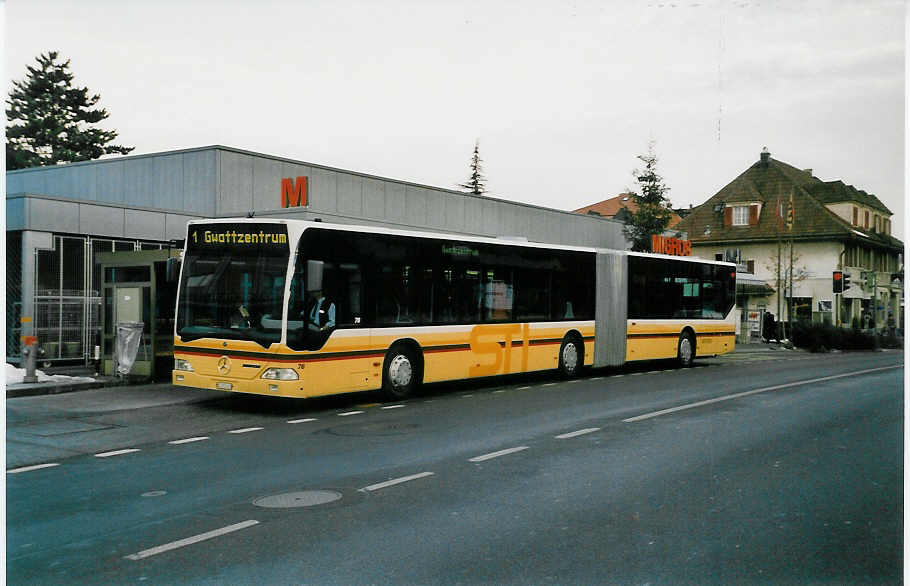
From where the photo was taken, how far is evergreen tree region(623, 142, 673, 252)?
3850cm

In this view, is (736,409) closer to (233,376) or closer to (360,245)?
(360,245)

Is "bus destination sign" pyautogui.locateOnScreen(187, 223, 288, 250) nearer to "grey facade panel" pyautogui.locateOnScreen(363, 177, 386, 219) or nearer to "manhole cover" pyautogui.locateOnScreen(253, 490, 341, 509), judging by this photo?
"manhole cover" pyautogui.locateOnScreen(253, 490, 341, 509)

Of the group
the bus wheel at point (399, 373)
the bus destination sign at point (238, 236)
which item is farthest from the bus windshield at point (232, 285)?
the bus wheel at point (399, 373)

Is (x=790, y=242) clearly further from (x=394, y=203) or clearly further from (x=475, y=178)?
(x=475, y=178)

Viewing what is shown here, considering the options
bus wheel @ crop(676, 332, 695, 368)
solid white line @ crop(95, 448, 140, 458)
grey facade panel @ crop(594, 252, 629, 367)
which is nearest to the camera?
solid white line @ crop(95, 448, 140, 458)

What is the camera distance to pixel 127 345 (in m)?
17.1

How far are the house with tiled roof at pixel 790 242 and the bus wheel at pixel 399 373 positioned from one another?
21.6 m

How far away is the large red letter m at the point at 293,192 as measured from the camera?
86.0 feet

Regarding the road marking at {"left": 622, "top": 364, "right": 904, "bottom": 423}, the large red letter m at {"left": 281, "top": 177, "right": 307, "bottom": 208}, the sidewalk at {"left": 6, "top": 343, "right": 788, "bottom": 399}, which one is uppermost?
the large red letter m at {"left": 281, "top": 177, "right": 307, "bottom": 208}

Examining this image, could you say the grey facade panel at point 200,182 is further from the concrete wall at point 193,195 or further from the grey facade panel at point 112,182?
the grey facade panel at point 112,182

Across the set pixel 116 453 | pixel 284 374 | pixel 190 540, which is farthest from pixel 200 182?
pixel 190 540

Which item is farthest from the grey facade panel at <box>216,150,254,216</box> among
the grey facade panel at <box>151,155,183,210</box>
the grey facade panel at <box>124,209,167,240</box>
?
the grey facade panel at <box>124,209,167,240</box>

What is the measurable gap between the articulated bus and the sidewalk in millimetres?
3397

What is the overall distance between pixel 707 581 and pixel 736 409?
8697 millimetres
